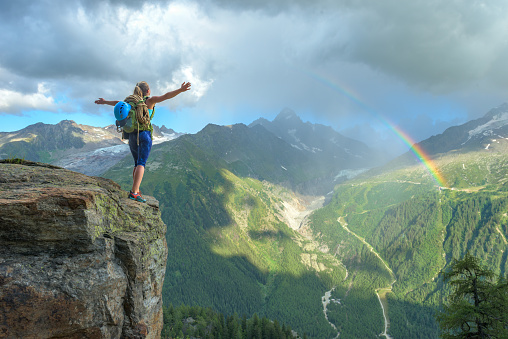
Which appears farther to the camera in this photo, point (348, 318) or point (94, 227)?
point (348, 318)

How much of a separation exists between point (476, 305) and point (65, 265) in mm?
23957

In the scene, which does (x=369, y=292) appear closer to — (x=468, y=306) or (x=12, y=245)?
(x=468, y=306)

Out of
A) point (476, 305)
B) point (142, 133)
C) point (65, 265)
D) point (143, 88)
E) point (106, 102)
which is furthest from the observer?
point (476, 305)

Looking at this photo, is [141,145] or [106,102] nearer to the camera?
[141,145]

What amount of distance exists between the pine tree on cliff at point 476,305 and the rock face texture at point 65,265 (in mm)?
19679

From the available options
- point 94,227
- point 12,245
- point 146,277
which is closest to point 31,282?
point 12,245

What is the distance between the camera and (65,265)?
7.59m

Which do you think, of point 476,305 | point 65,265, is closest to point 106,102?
point 65,265

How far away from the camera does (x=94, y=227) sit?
27.2ft

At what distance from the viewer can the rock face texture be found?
22.7ft

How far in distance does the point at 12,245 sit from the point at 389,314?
221m

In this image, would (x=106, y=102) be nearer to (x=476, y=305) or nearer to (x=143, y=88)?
(x=143, y=88)

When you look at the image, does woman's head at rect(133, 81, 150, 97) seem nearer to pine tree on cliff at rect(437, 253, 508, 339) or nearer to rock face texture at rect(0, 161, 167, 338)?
rock face texture at rect(0, 161, 167, 338)

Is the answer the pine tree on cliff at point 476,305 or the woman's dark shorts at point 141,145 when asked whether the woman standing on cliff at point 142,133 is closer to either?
the woman's dark shorts at point 141,145
